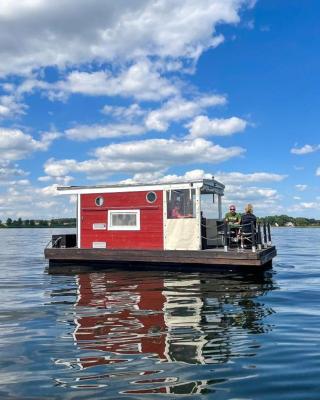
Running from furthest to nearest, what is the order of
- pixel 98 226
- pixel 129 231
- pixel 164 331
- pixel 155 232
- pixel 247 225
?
pixel 98 226, pixel 129 231, pixel 155 232, pixel 247 225, pixel 164 331

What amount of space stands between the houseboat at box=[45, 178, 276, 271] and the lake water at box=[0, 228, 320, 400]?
345 cm

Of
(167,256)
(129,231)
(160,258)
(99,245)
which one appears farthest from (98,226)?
(167,256)

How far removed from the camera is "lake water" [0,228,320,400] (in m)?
5.52

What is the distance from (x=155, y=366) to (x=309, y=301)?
6555 millimetres

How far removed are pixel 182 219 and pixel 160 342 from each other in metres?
11.3

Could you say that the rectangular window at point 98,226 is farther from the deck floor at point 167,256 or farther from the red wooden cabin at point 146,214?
the deck floor at point 167,256

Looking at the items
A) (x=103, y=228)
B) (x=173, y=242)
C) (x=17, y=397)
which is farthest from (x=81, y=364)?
(x=103, y=228)

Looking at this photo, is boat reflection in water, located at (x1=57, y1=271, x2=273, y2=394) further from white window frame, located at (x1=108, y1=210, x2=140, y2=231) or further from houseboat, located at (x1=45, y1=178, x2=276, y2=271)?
white window frame, located at (x1=108, y1=210, x2=140, y2=231)

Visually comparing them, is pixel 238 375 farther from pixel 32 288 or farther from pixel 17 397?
pixel 32 288

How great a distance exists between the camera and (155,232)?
19.2 metres

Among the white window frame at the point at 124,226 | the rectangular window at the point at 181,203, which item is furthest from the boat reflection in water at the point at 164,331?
the white window frame at the point at 124,226

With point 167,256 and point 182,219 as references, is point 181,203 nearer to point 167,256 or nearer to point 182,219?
point 182,219

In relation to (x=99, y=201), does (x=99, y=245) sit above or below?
below

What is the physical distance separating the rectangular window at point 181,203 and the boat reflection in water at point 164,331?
4.13 metres
